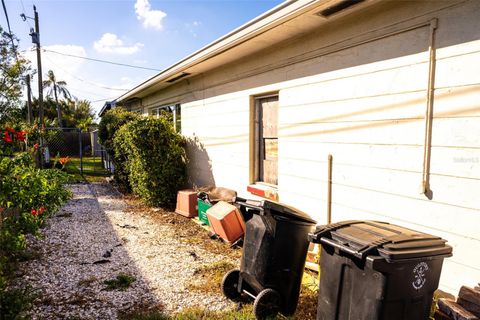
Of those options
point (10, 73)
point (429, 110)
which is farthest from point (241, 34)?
point (10, 73)

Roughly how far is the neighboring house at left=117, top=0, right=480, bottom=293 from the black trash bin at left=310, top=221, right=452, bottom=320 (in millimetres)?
958

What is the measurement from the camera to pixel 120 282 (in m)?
4.21

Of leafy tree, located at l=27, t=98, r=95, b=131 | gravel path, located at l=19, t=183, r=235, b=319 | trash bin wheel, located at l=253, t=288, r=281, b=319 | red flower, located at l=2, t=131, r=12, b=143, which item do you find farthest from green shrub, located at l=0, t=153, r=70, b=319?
leafy tree, located at l=27, t=98, r=95, b=131

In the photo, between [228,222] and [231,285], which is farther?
[228,222]

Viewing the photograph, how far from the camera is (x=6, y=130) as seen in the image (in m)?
3.25

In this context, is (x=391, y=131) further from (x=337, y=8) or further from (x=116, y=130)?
(x=116, y=130)

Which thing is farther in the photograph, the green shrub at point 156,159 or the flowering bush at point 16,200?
the green shrub at point 156,159

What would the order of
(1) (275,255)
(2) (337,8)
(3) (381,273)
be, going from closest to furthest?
(3) (381,273), (1) (275,255), (2) (337,8)

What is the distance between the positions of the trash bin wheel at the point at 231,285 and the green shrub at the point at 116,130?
306 inches

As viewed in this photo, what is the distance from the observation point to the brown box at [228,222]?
5566 mm

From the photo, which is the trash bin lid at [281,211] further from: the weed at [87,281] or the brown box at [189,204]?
the brown box at [189,204]

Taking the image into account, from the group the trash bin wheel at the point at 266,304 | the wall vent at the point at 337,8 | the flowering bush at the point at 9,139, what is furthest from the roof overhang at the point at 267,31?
the flowering bush at the point at 9,139

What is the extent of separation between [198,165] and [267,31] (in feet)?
15.0

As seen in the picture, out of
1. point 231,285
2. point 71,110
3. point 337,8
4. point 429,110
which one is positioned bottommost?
point 231,285
